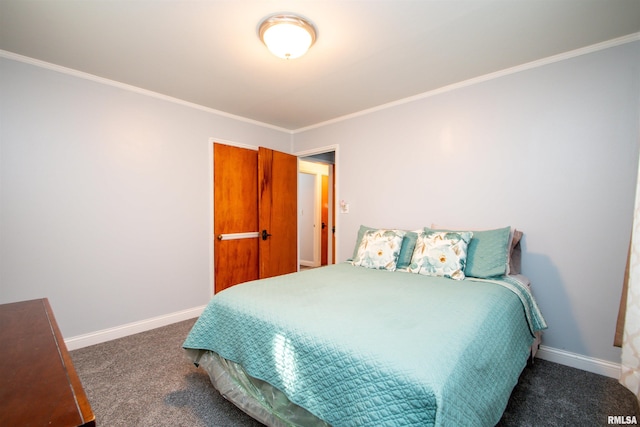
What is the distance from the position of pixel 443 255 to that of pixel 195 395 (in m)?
2.01

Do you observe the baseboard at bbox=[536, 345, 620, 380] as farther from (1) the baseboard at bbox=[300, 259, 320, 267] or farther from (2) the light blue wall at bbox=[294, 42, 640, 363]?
(1) the baseboard at bbox=[300, 259, 320, 267]

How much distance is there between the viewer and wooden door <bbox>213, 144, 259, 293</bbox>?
3.46 metres

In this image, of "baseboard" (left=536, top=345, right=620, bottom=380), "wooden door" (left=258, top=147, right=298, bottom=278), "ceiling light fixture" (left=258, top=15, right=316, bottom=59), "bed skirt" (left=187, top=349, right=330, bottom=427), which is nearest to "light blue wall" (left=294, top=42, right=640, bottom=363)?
"baseboard" (left=536, top=345, right=620, bottom=380)

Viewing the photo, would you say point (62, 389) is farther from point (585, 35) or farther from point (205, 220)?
point (585, 35)

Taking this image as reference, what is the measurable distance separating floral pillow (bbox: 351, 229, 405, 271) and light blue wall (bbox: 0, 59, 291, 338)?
1.88 meters

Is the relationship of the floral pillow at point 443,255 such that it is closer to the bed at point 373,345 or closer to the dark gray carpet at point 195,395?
the bed at point 373,345

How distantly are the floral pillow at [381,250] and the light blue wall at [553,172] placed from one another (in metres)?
0.50

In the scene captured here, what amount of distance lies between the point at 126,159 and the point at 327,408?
2817 mm

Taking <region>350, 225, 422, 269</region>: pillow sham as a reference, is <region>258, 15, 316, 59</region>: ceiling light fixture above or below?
above

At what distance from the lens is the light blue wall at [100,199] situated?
7.34 ft

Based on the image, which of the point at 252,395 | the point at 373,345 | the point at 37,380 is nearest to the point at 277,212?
the point at 252,395

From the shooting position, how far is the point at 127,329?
8.99 feet

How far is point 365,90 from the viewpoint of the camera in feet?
9.28

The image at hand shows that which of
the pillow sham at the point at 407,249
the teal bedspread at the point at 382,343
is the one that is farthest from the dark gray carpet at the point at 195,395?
the pillow sham at the point at 407,249
